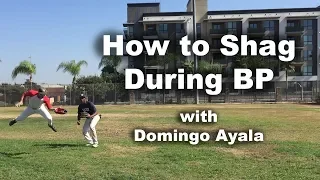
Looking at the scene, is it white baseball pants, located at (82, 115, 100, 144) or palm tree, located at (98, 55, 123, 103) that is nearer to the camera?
white baseball pants, located at (82, 115, 100, 144)

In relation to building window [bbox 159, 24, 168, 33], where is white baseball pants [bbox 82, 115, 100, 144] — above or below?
below

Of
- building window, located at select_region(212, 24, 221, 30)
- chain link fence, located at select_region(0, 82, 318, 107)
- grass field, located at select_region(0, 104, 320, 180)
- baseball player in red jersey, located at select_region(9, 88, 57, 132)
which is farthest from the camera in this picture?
building window, located at select_region(212, 24, 221, 30)

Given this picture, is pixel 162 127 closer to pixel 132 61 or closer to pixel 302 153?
pixel 302 153

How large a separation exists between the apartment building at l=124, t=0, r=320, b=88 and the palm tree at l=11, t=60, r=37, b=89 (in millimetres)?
17963

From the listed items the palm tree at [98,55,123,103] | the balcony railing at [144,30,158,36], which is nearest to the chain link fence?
the palm tree at [98,55,123,103]

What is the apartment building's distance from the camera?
70.8m

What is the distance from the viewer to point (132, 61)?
71.7 meters

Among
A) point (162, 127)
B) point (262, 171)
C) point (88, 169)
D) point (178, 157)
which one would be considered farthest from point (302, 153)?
point (162, 127)

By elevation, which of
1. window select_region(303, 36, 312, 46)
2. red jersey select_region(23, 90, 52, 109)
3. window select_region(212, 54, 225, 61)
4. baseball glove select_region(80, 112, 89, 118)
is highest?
window select_region(303, 36, 312, 46)

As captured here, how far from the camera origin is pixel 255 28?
70.9 meters

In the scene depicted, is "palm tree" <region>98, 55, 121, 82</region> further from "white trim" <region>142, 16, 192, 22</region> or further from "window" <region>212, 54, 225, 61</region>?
"window" <region>212, 54, 225, 61</region>

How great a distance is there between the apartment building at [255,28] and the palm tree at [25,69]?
1796 centimetres

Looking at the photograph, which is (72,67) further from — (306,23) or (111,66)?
(306,23)

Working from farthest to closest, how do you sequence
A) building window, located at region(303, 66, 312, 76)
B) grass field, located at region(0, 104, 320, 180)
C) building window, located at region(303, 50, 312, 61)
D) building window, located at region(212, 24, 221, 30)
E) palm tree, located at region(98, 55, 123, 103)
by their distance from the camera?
1. building window, located at region(303, 66, 312, 76)
2. building window, located at region(212, 24, 221, 30)
3. building window, located at region(303, 50, 312, 61)
4. palm tree, located at region(98, 55, 123, 103)
5. grass field, located at region(0, 104, 320, 180)
